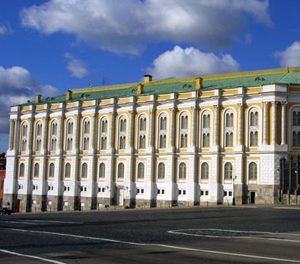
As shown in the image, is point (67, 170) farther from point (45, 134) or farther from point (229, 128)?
point (229, 128)

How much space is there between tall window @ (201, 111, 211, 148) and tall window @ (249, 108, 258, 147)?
7261mm

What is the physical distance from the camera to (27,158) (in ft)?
379

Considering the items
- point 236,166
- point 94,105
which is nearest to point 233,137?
point 236,166

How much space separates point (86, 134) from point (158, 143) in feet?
54.9

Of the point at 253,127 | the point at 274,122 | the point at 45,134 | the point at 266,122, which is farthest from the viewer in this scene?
the point at 45,134

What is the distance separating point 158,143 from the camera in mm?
96938

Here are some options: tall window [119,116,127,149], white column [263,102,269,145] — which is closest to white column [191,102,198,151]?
white column [263,102,269,145]

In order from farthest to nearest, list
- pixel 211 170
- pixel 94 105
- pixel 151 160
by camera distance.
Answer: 1. pixel 94 105
2. pixel 151 160
3. pixel 211 170

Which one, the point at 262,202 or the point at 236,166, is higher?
the point at 236,166

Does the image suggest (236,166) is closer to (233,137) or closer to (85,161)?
(233,137)

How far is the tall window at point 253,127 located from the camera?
87062 mm

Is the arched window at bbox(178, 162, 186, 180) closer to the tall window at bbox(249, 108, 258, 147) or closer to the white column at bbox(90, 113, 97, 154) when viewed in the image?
the tall window at bbox(249, 108, 258, 147)

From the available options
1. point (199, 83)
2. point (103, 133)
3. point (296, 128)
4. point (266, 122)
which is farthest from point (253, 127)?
point (103, 133)

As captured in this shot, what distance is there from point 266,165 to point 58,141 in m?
43.4
